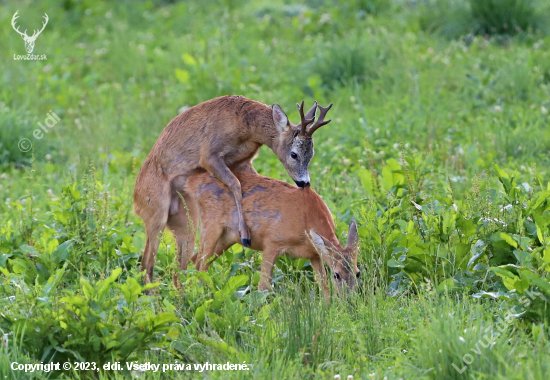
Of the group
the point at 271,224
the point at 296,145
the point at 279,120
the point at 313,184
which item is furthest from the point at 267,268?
the point at 313,184

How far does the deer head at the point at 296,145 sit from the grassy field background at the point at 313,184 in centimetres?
66

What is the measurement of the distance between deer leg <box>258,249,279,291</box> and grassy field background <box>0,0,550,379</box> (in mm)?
241

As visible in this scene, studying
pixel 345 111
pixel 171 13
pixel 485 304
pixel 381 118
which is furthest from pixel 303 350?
pixel 171 13

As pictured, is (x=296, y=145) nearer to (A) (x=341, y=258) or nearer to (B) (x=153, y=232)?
(A) (x=341, y=258)

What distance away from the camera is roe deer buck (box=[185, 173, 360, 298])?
595 cm

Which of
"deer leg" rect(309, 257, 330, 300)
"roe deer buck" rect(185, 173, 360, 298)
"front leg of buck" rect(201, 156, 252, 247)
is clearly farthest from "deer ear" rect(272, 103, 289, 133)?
A: "deer leg" rect(309, 257, 330, 300)

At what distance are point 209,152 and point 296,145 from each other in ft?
2.51

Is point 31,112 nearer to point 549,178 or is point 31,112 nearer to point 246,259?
point 246,259

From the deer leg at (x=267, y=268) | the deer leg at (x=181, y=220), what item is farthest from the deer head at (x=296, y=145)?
the deer leg at (x=181, y=220)

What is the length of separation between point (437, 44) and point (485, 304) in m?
8.74

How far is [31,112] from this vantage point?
11.7 metres

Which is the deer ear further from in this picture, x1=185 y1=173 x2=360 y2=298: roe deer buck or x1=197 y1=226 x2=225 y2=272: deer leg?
x1=197 y1=226 x2=225 y2=272: deer leg

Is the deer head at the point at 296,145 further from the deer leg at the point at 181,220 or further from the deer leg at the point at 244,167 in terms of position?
the deer leg at the point at 181,220

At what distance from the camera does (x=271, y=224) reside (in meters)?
6.32
